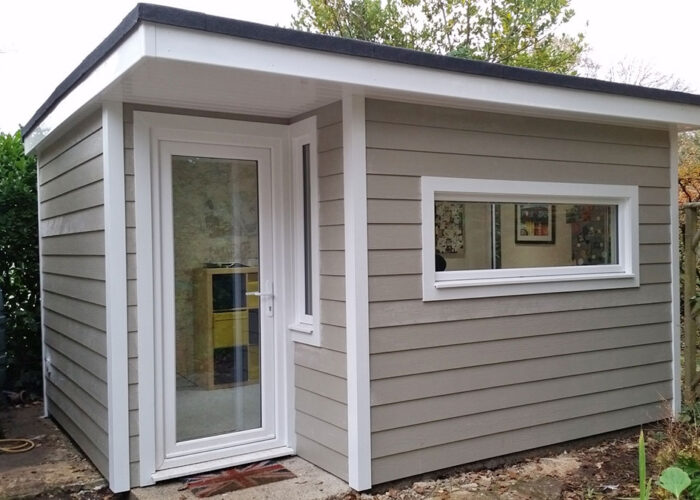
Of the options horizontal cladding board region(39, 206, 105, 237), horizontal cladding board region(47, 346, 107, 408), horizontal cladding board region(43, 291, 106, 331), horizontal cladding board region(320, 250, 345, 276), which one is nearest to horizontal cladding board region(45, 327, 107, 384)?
horizontal cladding board region(47, 346, 107, 408)

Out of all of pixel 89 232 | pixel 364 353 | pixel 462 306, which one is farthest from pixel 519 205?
pixel 89 232

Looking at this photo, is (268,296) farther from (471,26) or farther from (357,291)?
(471,26)

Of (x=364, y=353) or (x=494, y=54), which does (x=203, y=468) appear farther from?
(x=494, y=54)

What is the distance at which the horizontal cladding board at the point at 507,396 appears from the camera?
382 cm

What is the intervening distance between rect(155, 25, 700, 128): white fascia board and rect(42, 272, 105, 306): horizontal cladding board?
65.4 inches

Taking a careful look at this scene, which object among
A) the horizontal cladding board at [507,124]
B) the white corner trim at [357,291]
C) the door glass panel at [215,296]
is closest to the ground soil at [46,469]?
the door glass panel at [215,296]

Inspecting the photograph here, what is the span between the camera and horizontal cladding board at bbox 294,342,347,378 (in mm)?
3799

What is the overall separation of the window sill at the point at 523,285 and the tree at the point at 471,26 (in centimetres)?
1130

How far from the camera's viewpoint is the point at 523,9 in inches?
589

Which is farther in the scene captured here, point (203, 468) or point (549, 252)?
point (549, 252)

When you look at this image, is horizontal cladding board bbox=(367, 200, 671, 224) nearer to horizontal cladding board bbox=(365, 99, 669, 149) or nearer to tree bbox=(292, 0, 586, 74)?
horizontal cladding board bbox=(365, 99, 669, 149)

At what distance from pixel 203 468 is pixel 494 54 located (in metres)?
13.4

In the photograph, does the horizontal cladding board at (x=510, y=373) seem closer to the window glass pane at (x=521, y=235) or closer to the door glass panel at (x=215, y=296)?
the window glass pane at (x=521, y=235)

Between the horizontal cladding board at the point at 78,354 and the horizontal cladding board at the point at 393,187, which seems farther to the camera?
the horizontal cladding board at the point at 78,354
